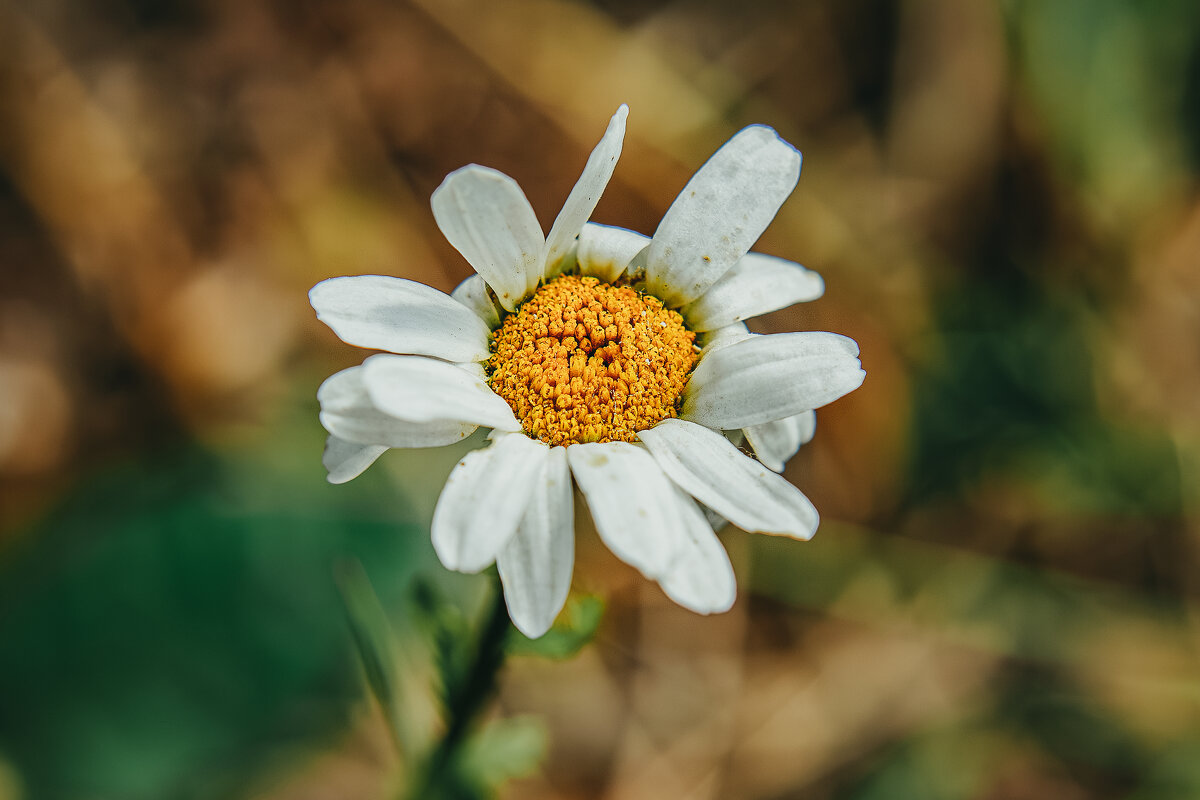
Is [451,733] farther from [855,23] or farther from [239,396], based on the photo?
[855,23]

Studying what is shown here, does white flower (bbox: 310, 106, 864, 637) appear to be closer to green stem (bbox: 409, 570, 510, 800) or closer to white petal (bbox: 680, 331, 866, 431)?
white petal (bbox: 680, 331, 866, 431)

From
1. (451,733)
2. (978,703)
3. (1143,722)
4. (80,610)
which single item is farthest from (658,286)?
(1143,722)

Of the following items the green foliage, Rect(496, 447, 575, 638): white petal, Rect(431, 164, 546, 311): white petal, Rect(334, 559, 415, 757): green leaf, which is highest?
Rect(431, 164, 546, 311): white petal

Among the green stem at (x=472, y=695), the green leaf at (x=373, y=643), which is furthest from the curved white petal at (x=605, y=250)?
the green leaf at (x=373, y=643)

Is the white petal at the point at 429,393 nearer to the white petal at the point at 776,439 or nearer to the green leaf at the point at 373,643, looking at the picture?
the white petal at the point at 776,439

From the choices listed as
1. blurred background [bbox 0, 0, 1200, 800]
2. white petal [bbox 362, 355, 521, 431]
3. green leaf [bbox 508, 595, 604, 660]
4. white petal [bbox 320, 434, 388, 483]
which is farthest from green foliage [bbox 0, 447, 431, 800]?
white petal [bbox 362, 355, 521, 431]

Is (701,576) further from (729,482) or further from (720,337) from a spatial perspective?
(720,337)
